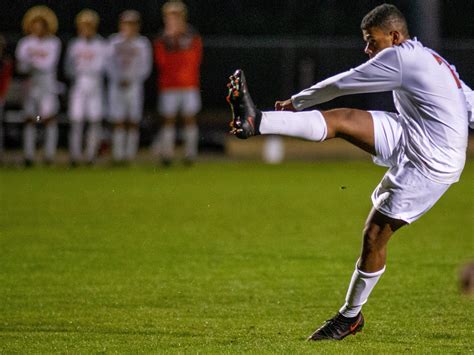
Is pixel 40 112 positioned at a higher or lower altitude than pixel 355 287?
lower

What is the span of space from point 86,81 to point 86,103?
45cm

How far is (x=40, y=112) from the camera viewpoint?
19.5 metres

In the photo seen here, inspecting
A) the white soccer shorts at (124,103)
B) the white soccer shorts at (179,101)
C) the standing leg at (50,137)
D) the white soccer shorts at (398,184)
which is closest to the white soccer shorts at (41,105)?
the standing leg at (50,137)

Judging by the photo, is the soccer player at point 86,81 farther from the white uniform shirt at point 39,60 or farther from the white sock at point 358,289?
the white sock at point 358,289

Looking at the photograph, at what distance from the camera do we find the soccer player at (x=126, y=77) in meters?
19.1

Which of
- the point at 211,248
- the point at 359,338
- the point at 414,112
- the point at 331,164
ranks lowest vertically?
the point at 331,164

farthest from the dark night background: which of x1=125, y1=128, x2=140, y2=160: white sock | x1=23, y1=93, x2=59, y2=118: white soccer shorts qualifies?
x1=125, y1=128, x2=140, y2=160: white sock

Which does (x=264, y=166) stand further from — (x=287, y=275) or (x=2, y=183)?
(x=287, y=275)

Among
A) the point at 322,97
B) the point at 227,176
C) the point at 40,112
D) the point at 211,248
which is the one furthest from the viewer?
the point at 40,112

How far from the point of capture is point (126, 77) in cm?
1919

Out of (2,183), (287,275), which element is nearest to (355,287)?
(287,275)

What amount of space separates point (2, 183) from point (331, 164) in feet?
21.2

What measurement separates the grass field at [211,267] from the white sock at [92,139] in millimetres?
2447

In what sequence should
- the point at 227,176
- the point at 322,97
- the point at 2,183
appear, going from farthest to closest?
the point at 227,176 → the point at 2,183 → the point at 322,97
